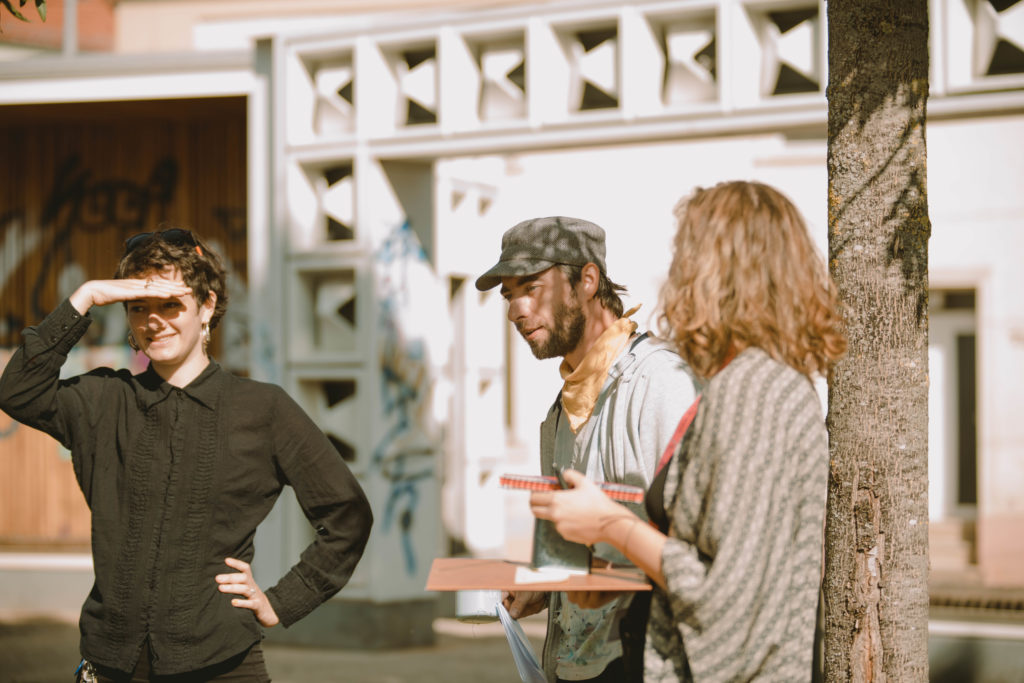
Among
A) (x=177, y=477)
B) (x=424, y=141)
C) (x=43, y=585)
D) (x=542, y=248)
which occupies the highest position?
(x=424, y=141)

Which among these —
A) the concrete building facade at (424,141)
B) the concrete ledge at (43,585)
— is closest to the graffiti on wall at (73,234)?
the concrete building facade at (424,141)

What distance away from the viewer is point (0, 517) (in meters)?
9.50

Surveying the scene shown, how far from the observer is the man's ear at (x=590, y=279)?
309 centimetres

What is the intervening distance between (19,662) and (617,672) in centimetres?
601

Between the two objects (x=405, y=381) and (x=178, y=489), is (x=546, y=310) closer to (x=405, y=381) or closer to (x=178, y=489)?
(x=178, y=489)

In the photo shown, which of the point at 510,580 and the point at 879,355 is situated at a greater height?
the point at 879,355

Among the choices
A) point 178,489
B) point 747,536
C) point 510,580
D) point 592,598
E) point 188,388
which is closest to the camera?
point 747,536

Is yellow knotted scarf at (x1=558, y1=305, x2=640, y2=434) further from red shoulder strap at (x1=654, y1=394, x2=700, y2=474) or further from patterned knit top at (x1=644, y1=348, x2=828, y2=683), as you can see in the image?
patterned knit top at (x1=644, y1=348, x2=828, y2=683)

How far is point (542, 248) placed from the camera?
9.97 feet

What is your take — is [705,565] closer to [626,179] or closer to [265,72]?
[265,72]

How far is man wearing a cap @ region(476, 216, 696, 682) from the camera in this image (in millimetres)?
2582

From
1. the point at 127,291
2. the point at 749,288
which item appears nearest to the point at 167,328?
the point at 127,291

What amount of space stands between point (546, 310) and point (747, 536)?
3.84 feet

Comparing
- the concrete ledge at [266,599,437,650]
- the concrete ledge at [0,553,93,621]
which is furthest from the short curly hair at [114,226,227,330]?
the concrete ledge at [0,553,93,621]
